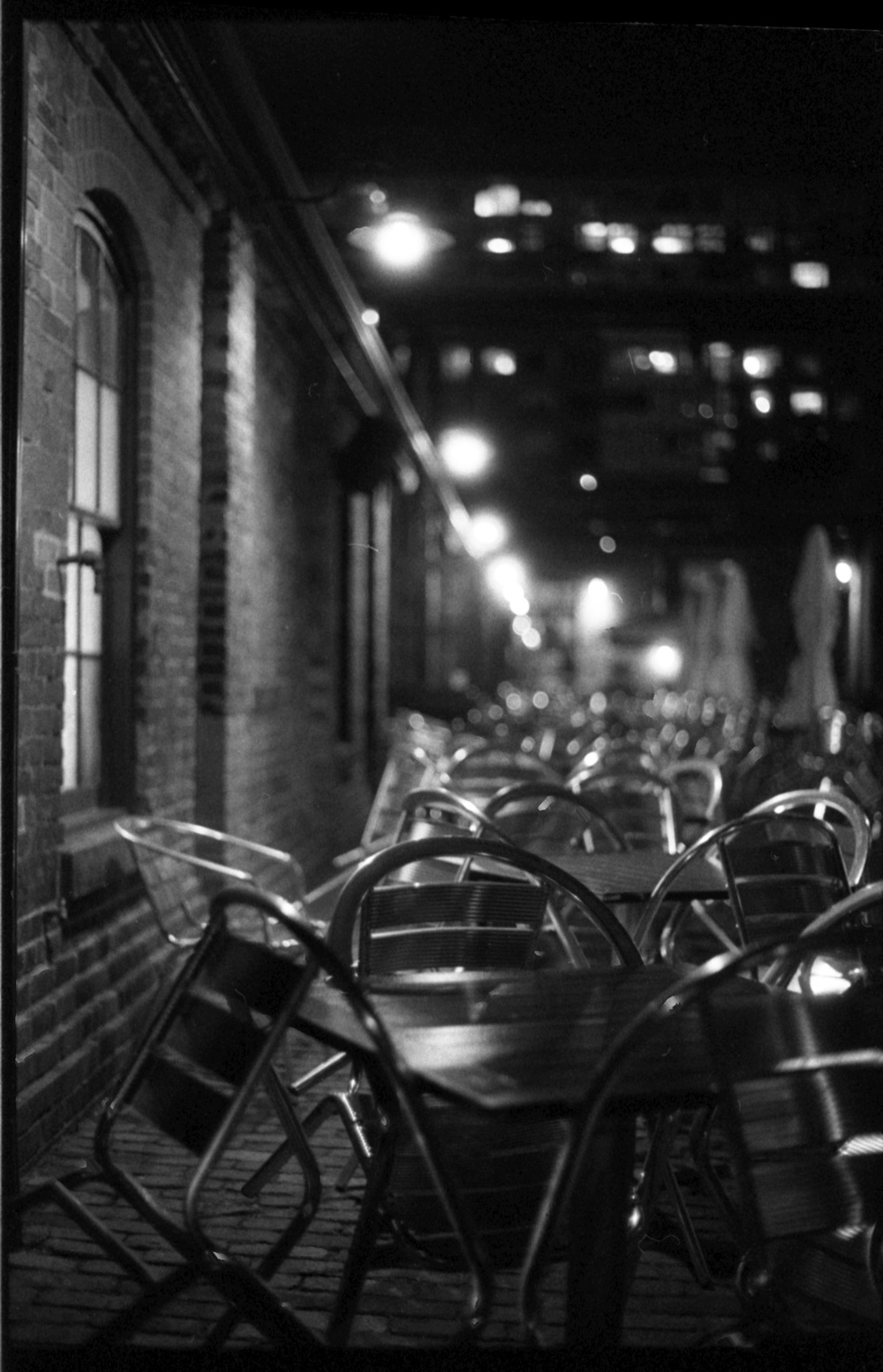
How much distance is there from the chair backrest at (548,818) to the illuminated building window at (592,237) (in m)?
5.34

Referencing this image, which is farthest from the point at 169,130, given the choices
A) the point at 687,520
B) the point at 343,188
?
the point at 687,520

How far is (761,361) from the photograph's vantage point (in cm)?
1289

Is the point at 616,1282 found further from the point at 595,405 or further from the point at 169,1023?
the point at 595,405

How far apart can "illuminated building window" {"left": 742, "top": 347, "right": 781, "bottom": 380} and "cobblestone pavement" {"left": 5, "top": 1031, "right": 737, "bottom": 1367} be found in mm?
9412

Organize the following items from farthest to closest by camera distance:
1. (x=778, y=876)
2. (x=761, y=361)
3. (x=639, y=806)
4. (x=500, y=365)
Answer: (x=500, y=365) < (x=761, y=361) < (x=639, y=806) < (x=778, y=876)

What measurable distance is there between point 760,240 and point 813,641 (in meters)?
3.16

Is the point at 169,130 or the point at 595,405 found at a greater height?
the point at 595,405

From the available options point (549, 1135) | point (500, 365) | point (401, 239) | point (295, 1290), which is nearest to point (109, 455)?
point (401, 239)

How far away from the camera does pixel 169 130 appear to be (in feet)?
18.4

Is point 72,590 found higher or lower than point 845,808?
higher

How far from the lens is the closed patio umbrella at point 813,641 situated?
11.4m

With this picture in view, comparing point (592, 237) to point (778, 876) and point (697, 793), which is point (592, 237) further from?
point (778, 876)

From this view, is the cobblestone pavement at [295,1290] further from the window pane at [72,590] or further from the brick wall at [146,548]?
the window pane at [72,590]

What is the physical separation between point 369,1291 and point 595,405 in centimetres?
2405
